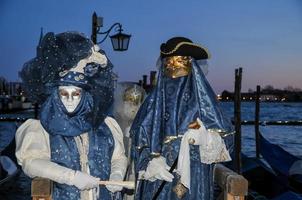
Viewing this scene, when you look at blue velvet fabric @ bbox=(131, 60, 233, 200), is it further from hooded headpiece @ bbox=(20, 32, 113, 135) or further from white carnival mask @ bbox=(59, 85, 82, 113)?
white carnival mask @ bbox=(59, 85, 82, 113)

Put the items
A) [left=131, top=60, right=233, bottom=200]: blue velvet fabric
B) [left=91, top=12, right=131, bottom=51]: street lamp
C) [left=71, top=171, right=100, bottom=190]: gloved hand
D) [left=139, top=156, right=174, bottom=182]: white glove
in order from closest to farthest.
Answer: [left=71, top=171, right=100, bottom=190]: gloved hand, [left=139, top=156, right=174, bottom=182]: white glove, [left=131, top=60, right=233, bottom=200]: blue velvet fabric, [left=91, top=12, right=131, bottom=51]: street lamp

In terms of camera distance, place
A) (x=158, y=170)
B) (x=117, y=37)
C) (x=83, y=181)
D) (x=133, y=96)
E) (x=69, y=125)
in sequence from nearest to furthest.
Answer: (x=83, y=181)
(x=69, y=125)
(x=158, y=170)
(x=133, y=96)
(x=117, y=37)

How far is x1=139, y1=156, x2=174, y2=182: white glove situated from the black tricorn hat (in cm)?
80

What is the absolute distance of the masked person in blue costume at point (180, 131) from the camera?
2.80 metres

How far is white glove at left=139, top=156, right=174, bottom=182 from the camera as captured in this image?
8.96 feet

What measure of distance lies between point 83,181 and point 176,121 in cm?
87

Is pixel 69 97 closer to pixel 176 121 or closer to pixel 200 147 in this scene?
pixel 176 121

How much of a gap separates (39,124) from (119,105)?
6.64 feet

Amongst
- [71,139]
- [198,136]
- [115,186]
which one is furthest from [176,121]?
[71,139]

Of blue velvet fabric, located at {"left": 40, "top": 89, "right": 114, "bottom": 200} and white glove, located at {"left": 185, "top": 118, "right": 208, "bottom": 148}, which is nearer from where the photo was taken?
blue velvet fabric, located at {"left": 40, "top": 89, "right": 114, "bottom": 200}

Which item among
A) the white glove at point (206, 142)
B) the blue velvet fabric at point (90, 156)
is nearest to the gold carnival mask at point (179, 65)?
the white glove at point (206, 142)

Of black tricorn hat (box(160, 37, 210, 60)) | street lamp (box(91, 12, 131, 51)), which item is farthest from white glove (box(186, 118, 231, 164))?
street lamp (box(91, 12, 131, 51))

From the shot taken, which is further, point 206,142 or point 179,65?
point 179,65

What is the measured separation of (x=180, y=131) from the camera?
2.87 meters
